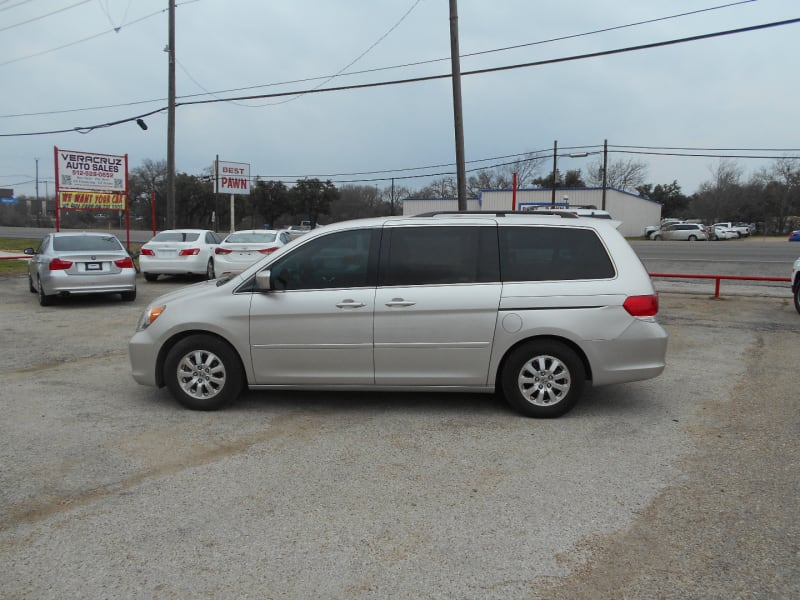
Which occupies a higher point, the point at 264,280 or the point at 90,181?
the point at 90,181

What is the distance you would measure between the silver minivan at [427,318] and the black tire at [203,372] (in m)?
0.01

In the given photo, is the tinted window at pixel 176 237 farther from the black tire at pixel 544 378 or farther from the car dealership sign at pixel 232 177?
the car dealership sign at pixel 232 177

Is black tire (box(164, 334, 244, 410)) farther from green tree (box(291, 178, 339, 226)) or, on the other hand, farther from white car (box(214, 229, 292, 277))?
green tree (box(291, 178, 339, 226))

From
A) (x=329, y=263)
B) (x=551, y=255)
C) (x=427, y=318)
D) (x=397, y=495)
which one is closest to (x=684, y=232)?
(x=551, y=255)

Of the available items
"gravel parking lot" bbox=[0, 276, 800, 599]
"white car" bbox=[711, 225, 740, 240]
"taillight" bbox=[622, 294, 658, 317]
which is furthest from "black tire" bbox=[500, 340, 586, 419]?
"white car" bbox=[711, 225, 740, 240]

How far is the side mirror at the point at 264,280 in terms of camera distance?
5445 millimetres

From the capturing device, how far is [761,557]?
323 centimetres

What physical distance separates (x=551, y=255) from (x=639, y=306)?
2.82ft

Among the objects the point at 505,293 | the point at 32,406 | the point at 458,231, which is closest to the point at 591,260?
the point at 505,293

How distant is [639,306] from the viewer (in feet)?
17.6

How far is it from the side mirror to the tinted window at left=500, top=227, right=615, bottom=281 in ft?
6.66

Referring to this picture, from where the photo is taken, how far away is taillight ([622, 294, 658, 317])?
5363mm

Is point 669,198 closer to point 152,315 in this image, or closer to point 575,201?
point 575,201

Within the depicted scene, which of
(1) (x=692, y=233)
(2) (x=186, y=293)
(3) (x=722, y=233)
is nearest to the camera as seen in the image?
(2) (x=186, y=293)
